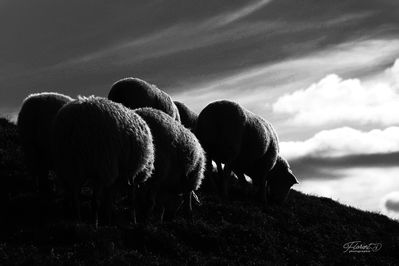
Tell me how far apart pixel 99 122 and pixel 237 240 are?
480cm

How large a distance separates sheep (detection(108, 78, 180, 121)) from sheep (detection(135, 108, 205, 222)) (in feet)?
15.9

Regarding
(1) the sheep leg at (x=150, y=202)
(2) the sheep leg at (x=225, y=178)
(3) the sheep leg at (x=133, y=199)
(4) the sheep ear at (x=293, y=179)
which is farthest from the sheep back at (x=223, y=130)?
(3) the sheep leg at (x=133, y=199)

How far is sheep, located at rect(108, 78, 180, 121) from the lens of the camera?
19.2m

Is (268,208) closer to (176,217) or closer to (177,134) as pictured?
(176,217)

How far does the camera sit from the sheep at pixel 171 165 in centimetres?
1359

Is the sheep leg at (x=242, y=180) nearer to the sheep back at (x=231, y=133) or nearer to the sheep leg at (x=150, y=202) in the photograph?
the sheep back at (x=231, y=133)

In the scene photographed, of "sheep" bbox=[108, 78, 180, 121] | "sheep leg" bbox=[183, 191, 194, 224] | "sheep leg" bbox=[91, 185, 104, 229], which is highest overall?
"sheep" bbox=[108, 78, 180, 121]

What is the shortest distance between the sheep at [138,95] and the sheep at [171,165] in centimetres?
484

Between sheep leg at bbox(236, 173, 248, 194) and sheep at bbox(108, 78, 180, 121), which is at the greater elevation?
sheep at bbox(108, 78, 180, 121)

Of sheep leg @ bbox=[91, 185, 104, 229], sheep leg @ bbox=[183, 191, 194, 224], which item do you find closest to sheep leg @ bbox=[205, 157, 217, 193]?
sheep leg @ bbox=[183, 191, 194, 224]

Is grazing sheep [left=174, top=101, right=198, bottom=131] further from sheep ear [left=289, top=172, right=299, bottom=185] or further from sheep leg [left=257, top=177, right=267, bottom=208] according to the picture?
sheep ear [left=289, top=172, right=299, bottom=185]

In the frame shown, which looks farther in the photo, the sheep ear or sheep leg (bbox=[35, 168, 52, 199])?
the sheep ear

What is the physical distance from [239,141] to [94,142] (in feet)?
28.5

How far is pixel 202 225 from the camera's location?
1338 centimetres
